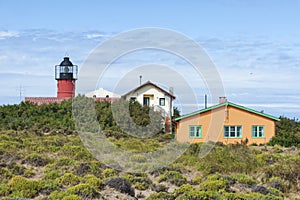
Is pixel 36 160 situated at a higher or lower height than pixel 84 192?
higher

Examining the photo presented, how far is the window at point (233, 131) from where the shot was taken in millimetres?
27984

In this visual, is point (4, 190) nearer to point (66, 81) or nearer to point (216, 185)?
point (216, 185)

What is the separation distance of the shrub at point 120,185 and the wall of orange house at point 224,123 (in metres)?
15.7

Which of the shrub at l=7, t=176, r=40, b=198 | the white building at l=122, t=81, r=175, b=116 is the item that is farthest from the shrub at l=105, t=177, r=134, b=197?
the white building at l=122, t=81, r=175, b=116

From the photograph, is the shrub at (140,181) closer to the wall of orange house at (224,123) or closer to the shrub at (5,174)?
the shrub at (5,174)

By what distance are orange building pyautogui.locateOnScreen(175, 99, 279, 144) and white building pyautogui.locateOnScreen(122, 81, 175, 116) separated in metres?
8.87

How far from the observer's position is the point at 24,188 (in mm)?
11844

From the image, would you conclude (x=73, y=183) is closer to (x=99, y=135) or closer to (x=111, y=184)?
(x=111, y=184)

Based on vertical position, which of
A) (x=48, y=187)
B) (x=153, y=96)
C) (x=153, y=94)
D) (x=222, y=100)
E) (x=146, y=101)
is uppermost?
(x=153, y=94)

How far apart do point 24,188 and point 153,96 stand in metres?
26.2

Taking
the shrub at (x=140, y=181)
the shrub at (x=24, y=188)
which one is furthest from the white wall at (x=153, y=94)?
the shrub at (x=24, y=188)

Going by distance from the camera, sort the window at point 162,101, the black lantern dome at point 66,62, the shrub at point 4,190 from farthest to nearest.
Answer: the black lantern dome at point 66,62
the window at point 162,101
the shrub at point 4,190

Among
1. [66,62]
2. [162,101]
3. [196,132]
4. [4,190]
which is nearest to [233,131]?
[196,132]

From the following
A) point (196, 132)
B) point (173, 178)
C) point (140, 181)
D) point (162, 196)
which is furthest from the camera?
point (196, 132)
